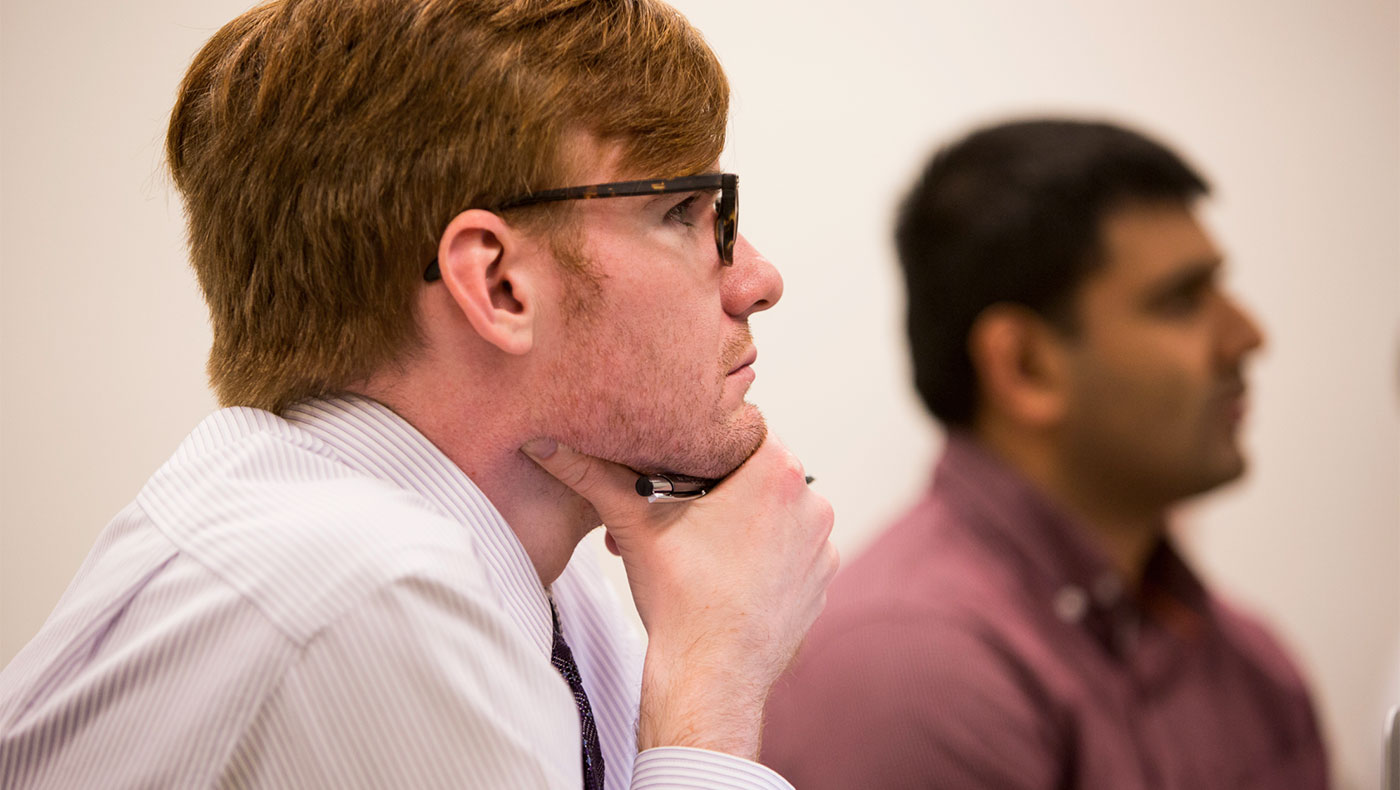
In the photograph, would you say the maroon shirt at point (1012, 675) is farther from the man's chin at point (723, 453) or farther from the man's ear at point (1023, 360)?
the man's chin at point (723, 453)

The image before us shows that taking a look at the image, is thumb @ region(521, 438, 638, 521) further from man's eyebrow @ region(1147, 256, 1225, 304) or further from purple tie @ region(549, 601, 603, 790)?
man's eyebrow @ region(1147, 256, 1225, 304)

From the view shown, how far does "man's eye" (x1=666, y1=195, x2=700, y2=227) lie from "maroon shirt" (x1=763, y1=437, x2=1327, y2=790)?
478mm

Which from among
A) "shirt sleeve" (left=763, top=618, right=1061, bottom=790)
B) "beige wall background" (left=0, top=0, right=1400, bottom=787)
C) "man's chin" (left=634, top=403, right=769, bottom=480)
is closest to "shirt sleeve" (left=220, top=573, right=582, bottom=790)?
"man's chin" (left=634, top=403, right=769, bottom=480)

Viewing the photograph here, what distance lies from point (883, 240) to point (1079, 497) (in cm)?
73

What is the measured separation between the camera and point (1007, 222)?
3.78 feet

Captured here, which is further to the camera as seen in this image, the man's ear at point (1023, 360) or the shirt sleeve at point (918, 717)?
the man's ear at point (1023, 360)

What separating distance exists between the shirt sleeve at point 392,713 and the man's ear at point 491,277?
0.62 ft

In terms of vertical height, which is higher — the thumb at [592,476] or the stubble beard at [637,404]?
the stubble beard at [637,404]

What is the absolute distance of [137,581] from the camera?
2.07ft

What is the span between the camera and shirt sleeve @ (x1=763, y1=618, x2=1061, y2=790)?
3.34ft

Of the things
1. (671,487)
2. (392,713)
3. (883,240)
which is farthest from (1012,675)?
(883,240)

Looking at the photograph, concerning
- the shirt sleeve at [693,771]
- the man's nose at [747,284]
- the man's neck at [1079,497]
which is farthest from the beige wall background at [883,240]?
the shirt sleeve at [693,771]

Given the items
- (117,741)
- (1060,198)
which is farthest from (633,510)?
(1060,198)

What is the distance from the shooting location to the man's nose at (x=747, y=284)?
2.78ft
